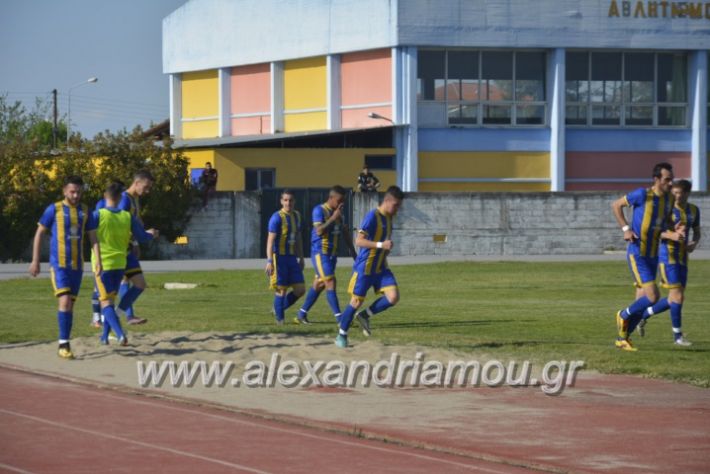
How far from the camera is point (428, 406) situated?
41.6 feet

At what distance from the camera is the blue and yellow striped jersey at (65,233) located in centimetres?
1602

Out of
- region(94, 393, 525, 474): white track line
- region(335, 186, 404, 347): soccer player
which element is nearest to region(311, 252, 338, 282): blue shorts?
region(335, 186, 404, 347): soccer player

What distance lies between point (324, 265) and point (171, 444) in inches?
380

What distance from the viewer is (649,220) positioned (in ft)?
56.0

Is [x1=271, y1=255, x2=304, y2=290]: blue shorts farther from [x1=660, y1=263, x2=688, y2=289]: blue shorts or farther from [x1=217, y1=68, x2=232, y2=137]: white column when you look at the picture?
[x1=217, y1=68, x2=232, y2=137]: white column

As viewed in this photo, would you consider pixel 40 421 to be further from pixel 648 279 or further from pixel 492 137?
pixel 492 137

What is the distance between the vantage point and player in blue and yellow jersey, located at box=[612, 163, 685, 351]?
1703cm

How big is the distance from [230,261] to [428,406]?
30.5 meters

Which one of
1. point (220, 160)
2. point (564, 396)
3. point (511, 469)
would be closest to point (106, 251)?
point (564, 396)

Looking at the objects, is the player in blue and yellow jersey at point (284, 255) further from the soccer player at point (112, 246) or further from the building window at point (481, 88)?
the building window at point (481, 88)

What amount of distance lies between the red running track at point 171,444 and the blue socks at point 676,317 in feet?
23.7

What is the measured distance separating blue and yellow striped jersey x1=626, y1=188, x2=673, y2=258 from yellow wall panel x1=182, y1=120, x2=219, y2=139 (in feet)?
158

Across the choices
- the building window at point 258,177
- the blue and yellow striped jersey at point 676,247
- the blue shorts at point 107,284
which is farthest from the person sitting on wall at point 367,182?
the blue shorts at point 107,284

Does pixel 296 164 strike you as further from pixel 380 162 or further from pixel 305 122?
pixel 305 122
